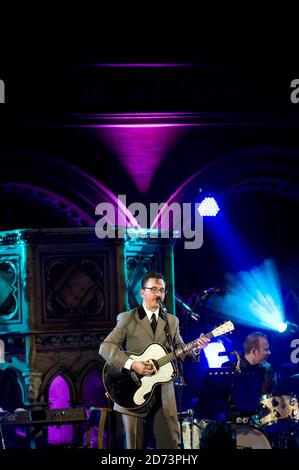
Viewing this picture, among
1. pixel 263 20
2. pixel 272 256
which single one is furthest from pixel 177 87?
pixel 272 256

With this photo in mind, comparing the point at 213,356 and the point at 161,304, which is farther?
the point at 213,356

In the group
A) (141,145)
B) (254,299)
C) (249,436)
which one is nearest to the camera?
(249,436)

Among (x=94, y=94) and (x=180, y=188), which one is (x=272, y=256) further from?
(x=94, y=94)

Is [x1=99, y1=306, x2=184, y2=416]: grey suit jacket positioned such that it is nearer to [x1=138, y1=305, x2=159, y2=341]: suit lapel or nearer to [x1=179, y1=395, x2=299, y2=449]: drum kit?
[x1=138, y1=305, x2=159, y2=341]: suit lapel

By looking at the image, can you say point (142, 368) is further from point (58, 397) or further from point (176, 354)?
point (58, 397)

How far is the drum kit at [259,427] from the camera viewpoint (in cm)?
1117

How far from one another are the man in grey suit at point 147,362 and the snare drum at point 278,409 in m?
2.12

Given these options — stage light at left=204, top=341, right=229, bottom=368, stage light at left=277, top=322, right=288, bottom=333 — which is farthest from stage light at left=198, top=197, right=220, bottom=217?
stage light at left=204, top=341, right=229, bottom=368

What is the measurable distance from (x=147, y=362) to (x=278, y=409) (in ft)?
8.56

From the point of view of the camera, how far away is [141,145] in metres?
15.9

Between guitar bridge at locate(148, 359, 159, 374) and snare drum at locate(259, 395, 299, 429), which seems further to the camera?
snare drum at locate(259, 395, 299, 429)

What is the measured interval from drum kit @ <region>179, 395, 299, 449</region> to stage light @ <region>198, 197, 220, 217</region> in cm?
403

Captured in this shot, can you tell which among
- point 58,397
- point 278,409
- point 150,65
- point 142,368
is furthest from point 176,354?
point 150,65

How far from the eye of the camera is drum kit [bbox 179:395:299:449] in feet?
36.7
